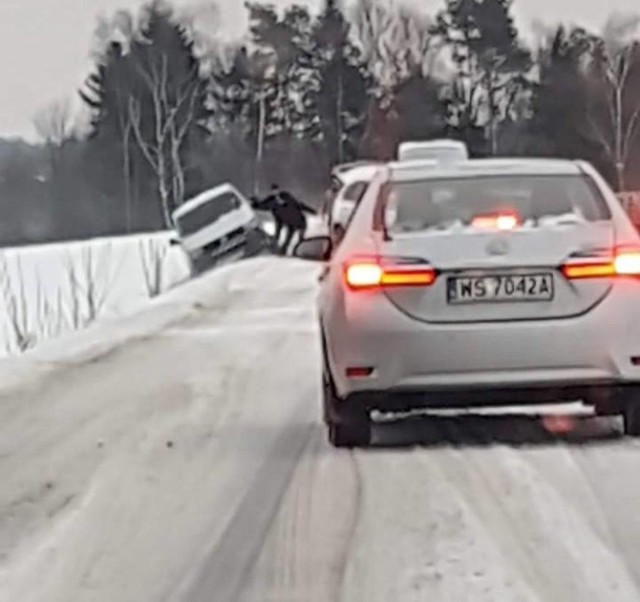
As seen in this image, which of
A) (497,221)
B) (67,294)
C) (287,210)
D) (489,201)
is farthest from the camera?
(287,210)

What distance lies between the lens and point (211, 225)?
119 ft

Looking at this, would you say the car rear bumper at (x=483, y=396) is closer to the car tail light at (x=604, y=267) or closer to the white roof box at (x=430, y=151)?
the car tail light at (x=604, y=267)

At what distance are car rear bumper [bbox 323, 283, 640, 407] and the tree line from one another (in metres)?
77.5

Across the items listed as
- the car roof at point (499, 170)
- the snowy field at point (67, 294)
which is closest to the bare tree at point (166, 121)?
the snowy field at point (67, 294)

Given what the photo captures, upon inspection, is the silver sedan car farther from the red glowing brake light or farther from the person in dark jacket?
the person in dark jacket

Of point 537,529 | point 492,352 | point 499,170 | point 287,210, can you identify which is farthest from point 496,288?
point 287,210

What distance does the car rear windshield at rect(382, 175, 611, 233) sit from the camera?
968cm

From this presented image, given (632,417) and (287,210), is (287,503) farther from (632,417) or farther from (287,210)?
(287,210)

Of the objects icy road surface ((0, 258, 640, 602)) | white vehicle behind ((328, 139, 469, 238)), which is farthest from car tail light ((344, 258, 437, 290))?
white vehicle behind ((328, 139, 469, 238))

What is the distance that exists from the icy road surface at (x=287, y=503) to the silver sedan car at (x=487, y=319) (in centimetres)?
33

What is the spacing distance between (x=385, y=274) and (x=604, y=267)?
1081mm

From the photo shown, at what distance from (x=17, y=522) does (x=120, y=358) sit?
782 cm

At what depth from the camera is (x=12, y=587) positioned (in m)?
6.45

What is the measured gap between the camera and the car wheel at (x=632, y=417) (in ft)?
30.8
